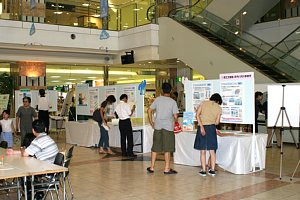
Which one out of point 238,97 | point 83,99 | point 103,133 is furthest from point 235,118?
point 83,99

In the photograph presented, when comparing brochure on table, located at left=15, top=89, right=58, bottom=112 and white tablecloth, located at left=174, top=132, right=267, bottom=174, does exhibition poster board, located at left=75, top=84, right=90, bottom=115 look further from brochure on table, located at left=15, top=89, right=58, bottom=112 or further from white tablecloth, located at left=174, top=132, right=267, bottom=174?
white tablecloth, located at left=174, top=132, right=267, bottom=174

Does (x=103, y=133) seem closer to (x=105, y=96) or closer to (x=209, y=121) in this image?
(x=105, y=96)

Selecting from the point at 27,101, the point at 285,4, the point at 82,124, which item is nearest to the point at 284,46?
the point at 285,4

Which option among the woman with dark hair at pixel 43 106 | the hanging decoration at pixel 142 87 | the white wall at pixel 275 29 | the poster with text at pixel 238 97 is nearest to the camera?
the poster with text at pixel 238 97

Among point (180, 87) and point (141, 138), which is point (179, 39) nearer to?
point (180, 87)

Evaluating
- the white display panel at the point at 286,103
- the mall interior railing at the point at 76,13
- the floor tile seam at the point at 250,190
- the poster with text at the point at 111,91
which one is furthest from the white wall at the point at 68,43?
the floor tile seam at the point at 250,190

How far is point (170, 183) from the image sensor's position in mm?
6770

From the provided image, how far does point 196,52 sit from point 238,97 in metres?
6.85

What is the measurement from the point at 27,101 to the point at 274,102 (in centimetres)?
560

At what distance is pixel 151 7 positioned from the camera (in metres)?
16.3

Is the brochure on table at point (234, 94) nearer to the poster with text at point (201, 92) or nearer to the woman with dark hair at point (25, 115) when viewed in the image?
the poster with text at point (201, 92)

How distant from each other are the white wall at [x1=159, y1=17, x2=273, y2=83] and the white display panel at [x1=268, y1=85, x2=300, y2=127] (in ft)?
17.2

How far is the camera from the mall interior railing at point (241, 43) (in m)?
12.8

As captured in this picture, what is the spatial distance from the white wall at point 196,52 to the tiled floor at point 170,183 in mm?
4769
